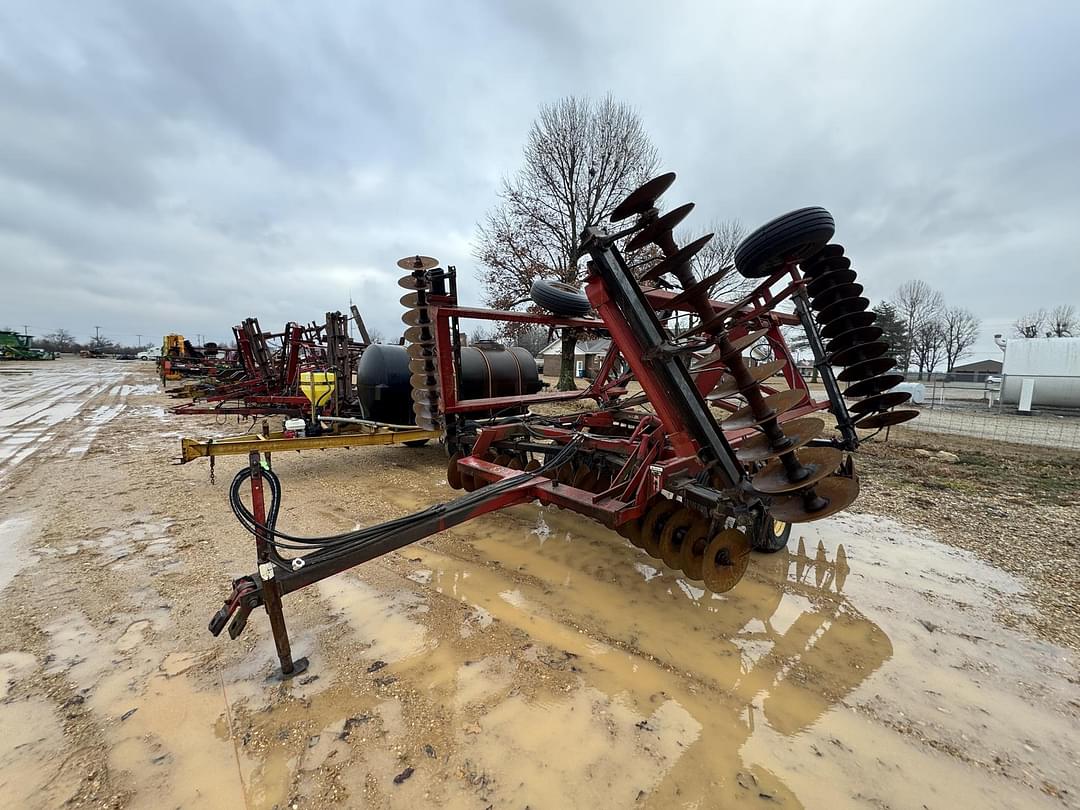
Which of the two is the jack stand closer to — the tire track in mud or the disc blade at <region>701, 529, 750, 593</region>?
the disc blade at <region>701, 529, 750, 593</region>

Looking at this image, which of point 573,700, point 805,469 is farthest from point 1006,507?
point 573,700

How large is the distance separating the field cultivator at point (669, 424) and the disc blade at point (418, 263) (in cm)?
1

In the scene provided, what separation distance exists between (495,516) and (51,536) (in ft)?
12.7

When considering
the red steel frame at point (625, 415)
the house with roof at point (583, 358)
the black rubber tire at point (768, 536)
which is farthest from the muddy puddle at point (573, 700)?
the house with roof at point (583, 358)

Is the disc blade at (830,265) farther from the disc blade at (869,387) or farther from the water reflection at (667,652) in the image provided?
the water reflection at (667,652)

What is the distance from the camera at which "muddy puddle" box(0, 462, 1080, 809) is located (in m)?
1.90

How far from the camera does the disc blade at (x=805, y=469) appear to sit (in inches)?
113

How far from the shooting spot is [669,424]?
9.24 feet

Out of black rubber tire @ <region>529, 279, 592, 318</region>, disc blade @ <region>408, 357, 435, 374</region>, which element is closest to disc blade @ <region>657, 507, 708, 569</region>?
disc blade @ <region>408, 357, 435, 374</region>

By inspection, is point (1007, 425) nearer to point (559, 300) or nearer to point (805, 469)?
point (559, 300)

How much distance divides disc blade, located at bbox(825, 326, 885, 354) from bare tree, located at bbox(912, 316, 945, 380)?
54447 mm

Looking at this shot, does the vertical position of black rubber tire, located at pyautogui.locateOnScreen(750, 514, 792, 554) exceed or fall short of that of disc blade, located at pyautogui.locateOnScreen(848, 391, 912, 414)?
it falls short

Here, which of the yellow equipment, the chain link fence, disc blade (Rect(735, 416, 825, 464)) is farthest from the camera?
the chain link fence

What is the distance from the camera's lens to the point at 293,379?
33.6ft
